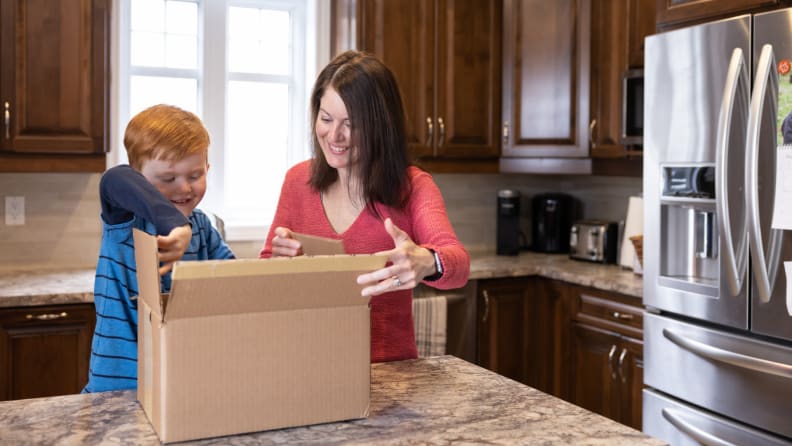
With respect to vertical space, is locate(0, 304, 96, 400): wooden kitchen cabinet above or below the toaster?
below

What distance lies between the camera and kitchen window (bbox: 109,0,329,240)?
3.49 m

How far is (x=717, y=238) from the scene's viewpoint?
2572 mm

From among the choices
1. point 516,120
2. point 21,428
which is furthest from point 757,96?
point 21,428

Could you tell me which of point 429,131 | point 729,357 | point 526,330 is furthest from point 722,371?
point 429,131

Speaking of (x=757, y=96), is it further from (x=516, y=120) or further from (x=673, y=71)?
(x=516, y=120)

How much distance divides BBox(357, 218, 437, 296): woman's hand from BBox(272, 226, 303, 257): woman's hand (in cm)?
18

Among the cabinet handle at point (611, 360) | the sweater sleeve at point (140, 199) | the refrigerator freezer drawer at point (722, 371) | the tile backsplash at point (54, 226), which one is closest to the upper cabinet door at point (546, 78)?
the cabinet handle at point (611, 360)

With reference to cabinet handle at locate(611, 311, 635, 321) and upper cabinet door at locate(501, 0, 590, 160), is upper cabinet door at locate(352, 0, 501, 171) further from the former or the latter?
cabinet handle at locate(611, 311, 635, 321)

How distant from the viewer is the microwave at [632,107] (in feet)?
10.5

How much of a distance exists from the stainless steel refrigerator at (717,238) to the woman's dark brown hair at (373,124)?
3.71ft

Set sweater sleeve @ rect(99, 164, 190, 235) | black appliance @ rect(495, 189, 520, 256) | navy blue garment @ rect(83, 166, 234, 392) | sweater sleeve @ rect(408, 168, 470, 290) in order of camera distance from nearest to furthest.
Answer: sweater sleeve @ rect(99, 164, 190, 235) < navy blue garment @ rect(83, 166, 234, 392) < sweater sleeve @ rect(408, 168, 470, 290) < black appliance @ rect(495, 189, 520, 256)

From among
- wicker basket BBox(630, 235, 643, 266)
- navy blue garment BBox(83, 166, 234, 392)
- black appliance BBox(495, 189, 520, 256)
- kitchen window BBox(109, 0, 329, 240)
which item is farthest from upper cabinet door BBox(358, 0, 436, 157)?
navy blue garment BBox(83, 166, 234, 392)

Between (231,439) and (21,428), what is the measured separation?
33 centimetres

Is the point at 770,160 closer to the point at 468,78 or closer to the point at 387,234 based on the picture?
the point at 387,234
